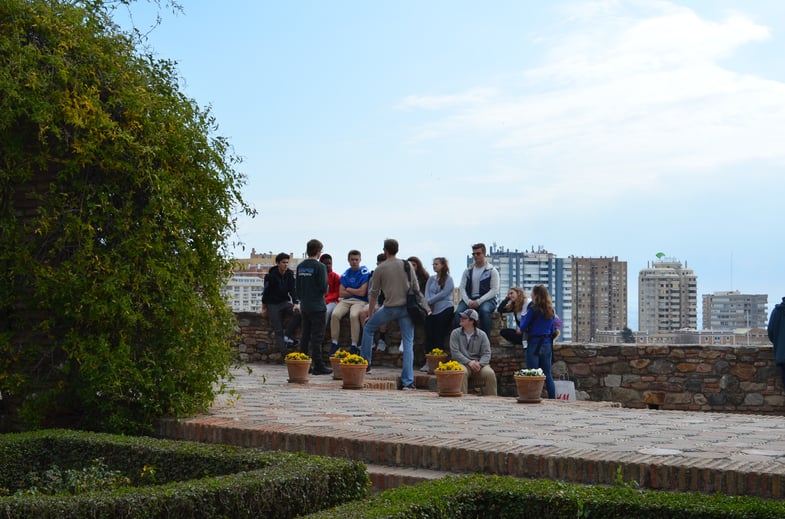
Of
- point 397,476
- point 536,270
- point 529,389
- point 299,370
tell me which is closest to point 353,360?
point 299,370

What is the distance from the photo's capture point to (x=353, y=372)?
11891 millimetres

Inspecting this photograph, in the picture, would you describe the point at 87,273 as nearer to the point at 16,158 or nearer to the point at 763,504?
the point at 16,158

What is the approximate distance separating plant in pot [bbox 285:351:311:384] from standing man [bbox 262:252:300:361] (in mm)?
3484

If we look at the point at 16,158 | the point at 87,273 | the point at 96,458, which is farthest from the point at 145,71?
the point at 96,458

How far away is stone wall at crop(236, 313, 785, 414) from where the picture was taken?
44.4 ft

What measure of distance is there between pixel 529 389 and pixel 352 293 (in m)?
5.08

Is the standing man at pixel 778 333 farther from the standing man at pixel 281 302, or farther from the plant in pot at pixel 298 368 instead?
the standing man at pixel 281 302

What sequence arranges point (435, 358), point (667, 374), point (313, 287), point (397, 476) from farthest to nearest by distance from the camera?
1. point (667, 374)
2. point (435, 358)
3. point (313, 287)
4. point (397, 476)

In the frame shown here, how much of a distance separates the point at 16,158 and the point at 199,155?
1565mm

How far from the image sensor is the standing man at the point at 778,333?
42.1 ft

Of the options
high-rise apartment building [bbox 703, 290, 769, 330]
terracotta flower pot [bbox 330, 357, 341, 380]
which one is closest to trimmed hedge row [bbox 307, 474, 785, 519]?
terracotta flower pot [bbox 330, 357, 341, 380]

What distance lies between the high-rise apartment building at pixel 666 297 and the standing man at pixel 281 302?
32.3 meters

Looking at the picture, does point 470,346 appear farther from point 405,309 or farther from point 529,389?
point 529,389

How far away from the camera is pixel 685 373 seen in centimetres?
1380
